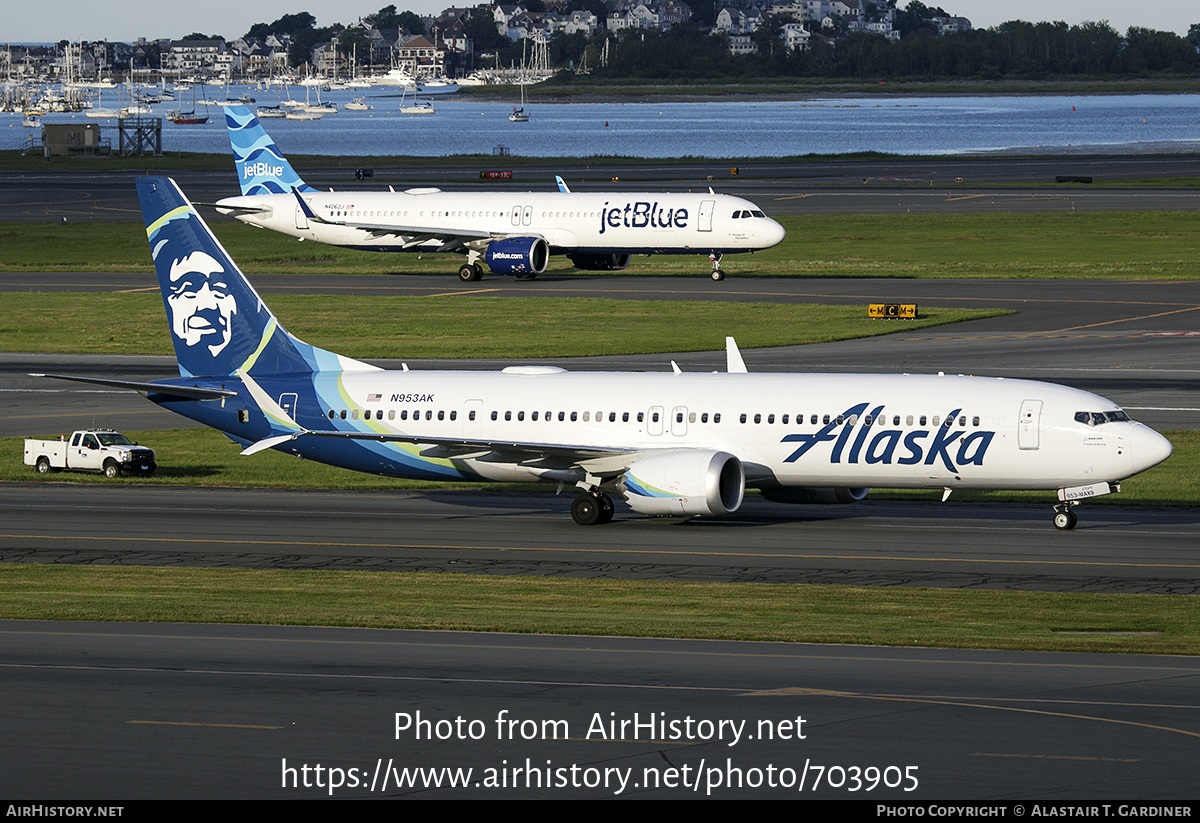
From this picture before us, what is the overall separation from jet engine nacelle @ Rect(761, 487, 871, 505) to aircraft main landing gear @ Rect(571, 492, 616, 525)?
4.34 meters

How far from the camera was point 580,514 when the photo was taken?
44.8 m

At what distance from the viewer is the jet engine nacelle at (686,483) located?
41812 millimetres

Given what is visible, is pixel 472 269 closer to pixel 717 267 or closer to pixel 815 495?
pixel 717 267

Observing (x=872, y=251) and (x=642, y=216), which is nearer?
(x=642, y=216)

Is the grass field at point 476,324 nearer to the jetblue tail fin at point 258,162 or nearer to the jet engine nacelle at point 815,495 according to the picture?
the jetblue tail fin at point 258,162

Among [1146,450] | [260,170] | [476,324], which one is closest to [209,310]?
[1146,450]

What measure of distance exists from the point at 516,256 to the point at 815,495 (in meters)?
58.9

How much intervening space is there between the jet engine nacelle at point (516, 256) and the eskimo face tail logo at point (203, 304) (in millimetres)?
54361

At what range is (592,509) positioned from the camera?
44594mm

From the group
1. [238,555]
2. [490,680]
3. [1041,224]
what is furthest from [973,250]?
[490,680]

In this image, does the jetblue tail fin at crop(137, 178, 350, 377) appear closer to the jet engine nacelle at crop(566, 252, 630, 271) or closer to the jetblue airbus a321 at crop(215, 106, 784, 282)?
the jetblue airbus a321 at crop(215, 106, 784, 282)

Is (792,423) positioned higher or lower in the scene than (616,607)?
higher

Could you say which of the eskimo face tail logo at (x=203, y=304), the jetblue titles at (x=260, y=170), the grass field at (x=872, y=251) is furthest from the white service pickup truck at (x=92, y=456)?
the jetblue titles at (x=260, y=170)

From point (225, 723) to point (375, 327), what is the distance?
61953mm
